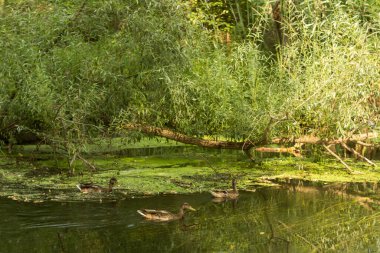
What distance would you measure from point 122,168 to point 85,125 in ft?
3.31

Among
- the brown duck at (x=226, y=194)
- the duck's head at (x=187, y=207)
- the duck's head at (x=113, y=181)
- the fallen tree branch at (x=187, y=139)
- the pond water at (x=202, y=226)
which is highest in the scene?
the fallen tree branch at (x=187, y=139)

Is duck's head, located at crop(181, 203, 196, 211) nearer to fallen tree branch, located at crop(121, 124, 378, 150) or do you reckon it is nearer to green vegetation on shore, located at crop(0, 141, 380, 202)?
green vegetation on shore, located at crop(0, 141, 380, 202)

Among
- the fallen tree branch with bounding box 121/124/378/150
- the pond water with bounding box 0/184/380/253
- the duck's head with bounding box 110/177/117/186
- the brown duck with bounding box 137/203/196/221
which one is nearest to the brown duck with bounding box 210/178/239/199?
the pond water with bounding box 0/184/380/253

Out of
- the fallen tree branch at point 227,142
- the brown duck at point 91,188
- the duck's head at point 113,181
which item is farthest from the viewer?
the fallen tree branch at point 227,142

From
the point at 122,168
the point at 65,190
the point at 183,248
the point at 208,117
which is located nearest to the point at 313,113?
the point at 208,117

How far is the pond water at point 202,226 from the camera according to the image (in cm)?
697

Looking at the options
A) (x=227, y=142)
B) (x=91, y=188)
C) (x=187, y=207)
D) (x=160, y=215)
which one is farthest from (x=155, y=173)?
(x=160, y=215)

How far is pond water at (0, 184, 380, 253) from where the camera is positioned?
697 cm

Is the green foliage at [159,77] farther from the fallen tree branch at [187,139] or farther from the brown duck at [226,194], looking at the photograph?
the brown duck at [226,194]

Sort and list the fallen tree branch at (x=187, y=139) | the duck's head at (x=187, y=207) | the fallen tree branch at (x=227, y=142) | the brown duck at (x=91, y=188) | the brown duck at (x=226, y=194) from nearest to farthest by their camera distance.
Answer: the duck's head at (x=187, y=207), the brown duck at (x=226, y=194), the brown duck at (x=91, y=188), the fallen tree branch at (x=227, y=142), the fallen tree branch at (x=187, y=139)

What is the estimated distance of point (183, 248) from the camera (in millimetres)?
6883

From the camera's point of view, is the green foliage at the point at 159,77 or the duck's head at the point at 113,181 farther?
the green foliage at the point at 159,77

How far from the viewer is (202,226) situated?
786cm

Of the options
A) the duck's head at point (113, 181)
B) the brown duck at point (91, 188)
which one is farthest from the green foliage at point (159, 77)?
→ the brown duck at point (91, 188)
